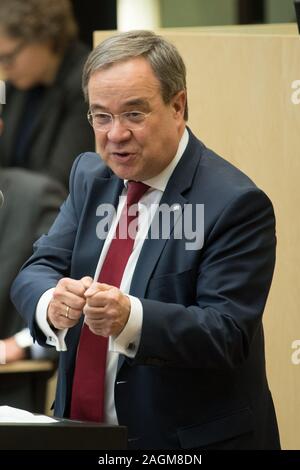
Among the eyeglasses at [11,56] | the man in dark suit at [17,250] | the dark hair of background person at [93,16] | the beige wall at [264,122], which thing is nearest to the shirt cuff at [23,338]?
the man in dark suit at [17,250]

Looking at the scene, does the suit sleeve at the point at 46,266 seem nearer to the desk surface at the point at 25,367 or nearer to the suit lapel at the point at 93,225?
the suit lapel at the point at 93,225

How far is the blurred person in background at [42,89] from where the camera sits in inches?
164

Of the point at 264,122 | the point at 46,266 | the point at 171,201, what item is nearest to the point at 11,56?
the point at 264,122

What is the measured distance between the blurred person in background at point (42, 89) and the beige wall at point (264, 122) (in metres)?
0.48

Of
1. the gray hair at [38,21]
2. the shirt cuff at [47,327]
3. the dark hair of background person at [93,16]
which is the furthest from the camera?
the dark hair of background person at [93,16]

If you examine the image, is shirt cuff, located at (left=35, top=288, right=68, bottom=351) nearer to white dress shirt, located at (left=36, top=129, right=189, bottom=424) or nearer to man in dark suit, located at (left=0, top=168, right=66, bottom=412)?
white dress shirt, located at (left=36, top=129, right=189, bottom=424)

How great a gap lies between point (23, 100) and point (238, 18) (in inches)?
50.7

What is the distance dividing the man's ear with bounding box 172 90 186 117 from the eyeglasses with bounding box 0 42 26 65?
4.71 feet

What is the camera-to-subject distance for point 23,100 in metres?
4.34

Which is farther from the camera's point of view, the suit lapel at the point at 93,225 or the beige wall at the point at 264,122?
the beige wall at the point at 264,122

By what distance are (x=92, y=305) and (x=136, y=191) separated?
16.5 inches

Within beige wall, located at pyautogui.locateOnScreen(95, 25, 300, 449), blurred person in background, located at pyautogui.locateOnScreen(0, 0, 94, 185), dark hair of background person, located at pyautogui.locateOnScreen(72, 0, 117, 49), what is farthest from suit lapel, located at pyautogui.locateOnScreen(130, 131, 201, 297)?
dark hair of background person, located at pyautogui.locateOnScreen(72, 0, 117, 49)

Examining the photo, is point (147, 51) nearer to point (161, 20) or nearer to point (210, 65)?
point (210, 65)
